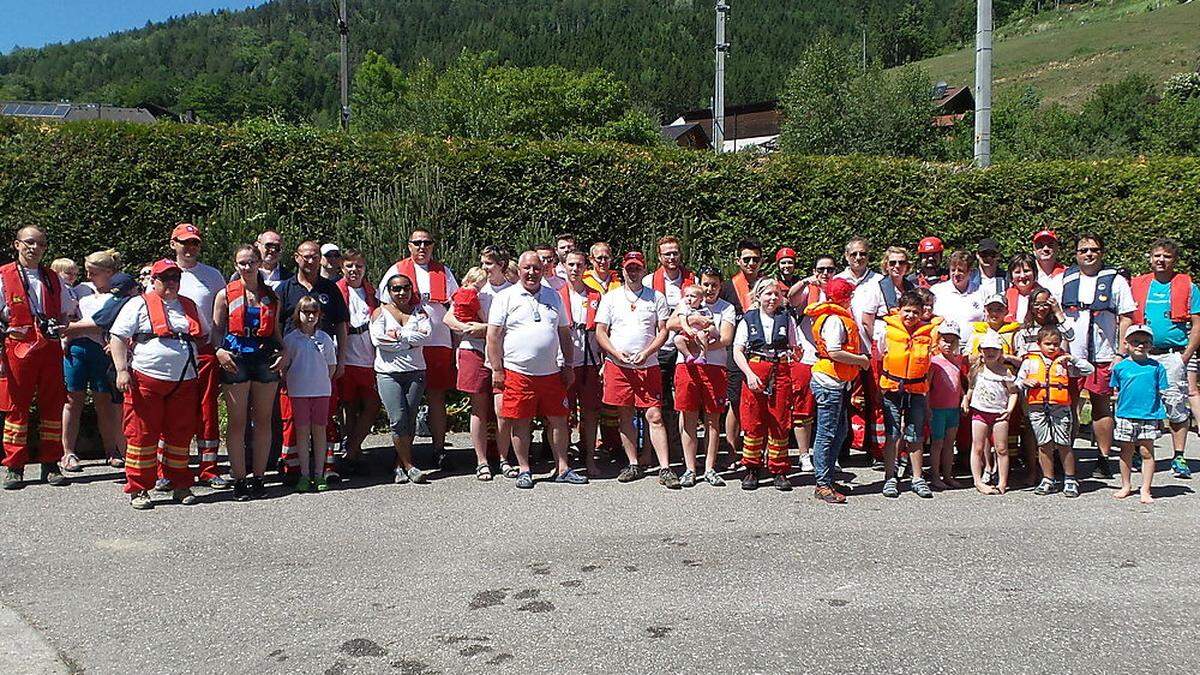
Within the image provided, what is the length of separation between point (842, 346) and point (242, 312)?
13.4 ft

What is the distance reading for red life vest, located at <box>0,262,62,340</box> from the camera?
729 centimetres

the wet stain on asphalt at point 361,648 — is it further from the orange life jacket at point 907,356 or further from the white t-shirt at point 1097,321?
the white t-shirt at point 1097,321

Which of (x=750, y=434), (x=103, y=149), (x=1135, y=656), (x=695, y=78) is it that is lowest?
(x=1135, y=656)

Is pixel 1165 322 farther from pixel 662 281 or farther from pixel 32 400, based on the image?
pixel 32 400

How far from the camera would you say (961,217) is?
12.3m

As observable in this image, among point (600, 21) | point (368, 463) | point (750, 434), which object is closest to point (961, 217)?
point (750, 434)

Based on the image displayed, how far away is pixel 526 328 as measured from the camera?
743cm

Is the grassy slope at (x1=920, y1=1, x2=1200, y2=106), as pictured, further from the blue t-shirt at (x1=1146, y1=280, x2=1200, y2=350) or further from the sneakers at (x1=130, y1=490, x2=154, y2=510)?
the sneakers at (x1=130, y1=490, x2=154, y2=510)

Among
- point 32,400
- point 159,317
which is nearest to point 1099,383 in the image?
Answer: point 159,317

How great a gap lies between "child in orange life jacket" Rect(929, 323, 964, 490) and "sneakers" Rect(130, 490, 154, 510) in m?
5.43

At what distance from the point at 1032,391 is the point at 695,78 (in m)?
114

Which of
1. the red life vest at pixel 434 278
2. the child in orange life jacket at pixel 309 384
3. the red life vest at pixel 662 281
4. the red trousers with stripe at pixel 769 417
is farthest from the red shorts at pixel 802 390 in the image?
the child in orange life jacket at pixel 309 384

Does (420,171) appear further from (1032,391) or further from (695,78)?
(695,78)

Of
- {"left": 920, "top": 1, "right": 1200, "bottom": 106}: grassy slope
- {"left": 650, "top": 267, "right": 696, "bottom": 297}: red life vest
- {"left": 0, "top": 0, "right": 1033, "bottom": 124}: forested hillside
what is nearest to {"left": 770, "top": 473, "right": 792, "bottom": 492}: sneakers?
{"left": 650, "top": 267, "right": 696, "bottom": 297}: red life vest
